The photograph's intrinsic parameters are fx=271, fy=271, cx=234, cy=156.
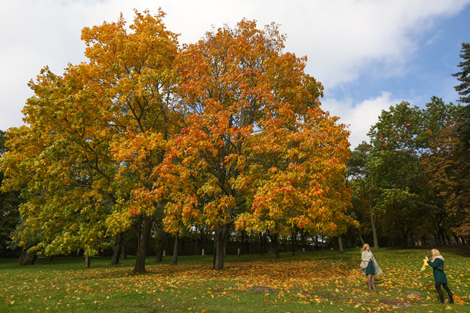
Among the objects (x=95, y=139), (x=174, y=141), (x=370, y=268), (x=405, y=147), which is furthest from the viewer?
(x=405, y=147)

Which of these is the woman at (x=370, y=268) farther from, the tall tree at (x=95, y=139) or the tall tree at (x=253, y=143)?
the tall tree at (x=95, y=139)

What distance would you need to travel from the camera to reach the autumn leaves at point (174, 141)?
481 inches

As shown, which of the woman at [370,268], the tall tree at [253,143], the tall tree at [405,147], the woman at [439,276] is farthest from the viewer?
the tall tree at [405,147]

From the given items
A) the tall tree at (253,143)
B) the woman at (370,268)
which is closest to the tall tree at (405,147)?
the tall tree at (253,143)

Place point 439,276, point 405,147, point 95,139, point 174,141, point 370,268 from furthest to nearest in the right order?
point 405,147, point 95,139, point 174,141, point 370,268, point 439,276

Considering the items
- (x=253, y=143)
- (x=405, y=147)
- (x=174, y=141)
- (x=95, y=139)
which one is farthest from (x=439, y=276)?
(x=405, y=147)

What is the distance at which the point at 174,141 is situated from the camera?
13.0 meters

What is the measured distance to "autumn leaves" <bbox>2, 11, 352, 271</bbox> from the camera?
40.1ft

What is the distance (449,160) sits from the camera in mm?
21891

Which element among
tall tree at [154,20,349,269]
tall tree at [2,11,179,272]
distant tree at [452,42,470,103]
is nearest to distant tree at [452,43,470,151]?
distant tree at [452,42,470,103]

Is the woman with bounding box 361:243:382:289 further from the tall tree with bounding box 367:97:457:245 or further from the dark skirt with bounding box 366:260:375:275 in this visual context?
the tall tree with bounding box 367:97:457:245

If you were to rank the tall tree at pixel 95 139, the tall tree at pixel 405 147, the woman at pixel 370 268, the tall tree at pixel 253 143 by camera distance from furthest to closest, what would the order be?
1. the tall tree at pixel 405 147
2. the tall tree at pixel 95 139
3. the tall tree at pixel 253 143
4. the woman at pixel 370 268

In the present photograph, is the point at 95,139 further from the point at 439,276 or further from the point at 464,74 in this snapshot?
the point at 464,74

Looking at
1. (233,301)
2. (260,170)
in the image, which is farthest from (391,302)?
(260,170)
